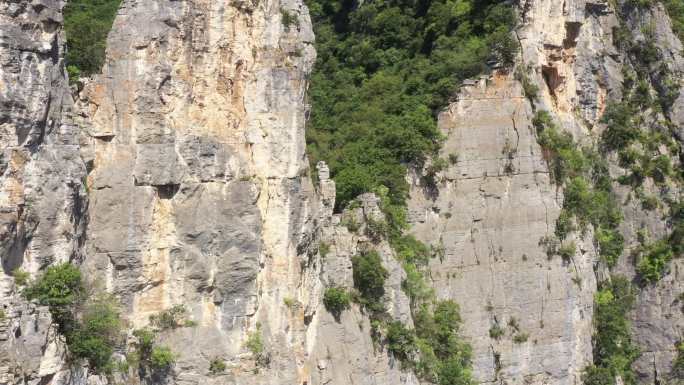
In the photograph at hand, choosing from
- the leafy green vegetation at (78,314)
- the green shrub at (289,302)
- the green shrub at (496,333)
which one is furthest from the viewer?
the green shrub at (496,333)

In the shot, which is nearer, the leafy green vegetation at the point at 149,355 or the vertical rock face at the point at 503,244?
the leafy green vegetation at the point at 149,355

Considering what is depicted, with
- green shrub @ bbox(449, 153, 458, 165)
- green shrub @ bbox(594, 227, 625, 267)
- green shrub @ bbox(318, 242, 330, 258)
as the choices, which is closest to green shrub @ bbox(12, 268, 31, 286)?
green shrub @ bbox(318, 242, 330, 258)

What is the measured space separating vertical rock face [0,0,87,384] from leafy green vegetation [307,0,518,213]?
15.2 meters

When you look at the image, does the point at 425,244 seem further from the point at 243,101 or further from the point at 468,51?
the point at 243,101

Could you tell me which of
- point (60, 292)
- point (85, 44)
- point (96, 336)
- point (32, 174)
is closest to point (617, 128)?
point (85, 44)

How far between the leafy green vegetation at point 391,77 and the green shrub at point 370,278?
3644 mm

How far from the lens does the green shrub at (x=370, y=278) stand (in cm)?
3556

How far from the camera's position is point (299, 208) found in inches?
1230

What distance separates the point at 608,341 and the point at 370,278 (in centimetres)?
1369

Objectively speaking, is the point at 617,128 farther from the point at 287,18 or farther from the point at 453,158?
the point at 287,18

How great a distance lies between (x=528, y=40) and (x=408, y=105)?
20.0 ft

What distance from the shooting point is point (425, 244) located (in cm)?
Result: 4072

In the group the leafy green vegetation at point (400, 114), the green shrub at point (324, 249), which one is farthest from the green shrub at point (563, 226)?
the green shrub at point (324, 249)

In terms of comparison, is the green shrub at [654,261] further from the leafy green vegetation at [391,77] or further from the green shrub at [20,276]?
the green shrub at [20,276]
